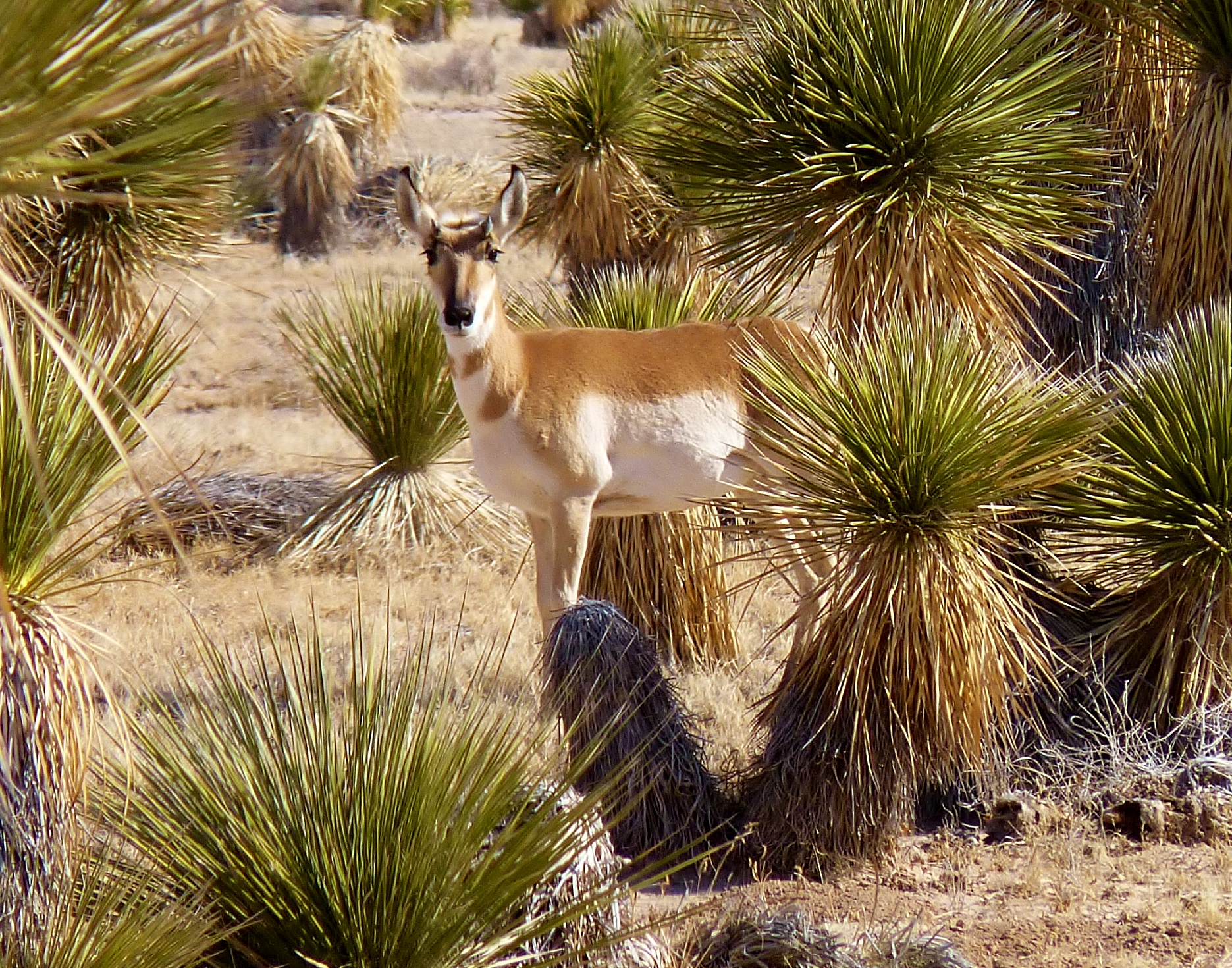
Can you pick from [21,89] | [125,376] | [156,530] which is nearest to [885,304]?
[125,376]

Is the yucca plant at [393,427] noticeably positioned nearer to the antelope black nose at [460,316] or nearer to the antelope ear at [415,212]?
the antelope ear at [415,212]

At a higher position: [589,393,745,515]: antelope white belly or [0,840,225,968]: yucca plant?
[589,393,745,515]: antelope white belly

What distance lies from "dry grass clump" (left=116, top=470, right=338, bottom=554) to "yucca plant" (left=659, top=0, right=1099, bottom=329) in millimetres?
5433

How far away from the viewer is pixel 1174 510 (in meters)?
5.71

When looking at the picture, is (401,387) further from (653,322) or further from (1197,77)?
(1197,77)

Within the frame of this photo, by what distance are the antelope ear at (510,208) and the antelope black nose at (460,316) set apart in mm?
389

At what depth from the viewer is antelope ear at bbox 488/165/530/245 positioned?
6387 millimetres

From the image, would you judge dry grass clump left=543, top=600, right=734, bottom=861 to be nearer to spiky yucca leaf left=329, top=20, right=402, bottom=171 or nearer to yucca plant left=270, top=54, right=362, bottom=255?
spiky yucca leaf left=329, top=20, right=402, bottom=171

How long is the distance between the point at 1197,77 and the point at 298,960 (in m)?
5.24

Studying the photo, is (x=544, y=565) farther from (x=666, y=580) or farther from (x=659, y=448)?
(x=666, y=580)

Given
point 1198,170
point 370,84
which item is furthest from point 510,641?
point 370,84

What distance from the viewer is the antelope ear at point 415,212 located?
20.7ft

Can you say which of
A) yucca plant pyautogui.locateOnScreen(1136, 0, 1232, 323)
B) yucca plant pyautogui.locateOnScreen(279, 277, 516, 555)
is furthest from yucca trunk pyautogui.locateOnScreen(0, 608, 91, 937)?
yucca plant pyautogui.locateOnScreen(279, 277, 516, 555)

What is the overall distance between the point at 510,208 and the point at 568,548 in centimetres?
155
